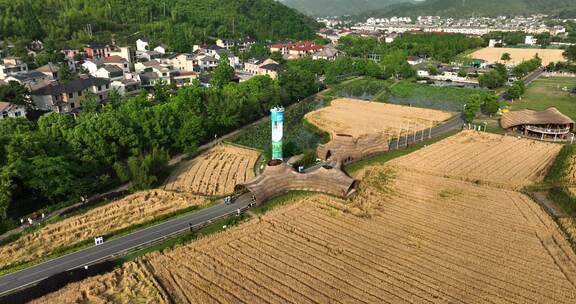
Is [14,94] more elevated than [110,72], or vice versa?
[110,72]

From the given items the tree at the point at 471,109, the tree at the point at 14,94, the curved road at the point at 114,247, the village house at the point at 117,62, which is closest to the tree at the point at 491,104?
the tree at the point at 471,109

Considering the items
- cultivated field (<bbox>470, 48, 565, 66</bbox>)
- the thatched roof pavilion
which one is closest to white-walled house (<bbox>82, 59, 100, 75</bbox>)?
the thatched roof pavilion

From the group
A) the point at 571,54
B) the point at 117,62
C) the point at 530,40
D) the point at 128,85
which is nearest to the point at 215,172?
the point at 128,85

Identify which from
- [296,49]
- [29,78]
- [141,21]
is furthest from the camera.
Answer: [141,21]

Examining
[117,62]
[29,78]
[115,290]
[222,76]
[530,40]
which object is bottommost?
[115,290]

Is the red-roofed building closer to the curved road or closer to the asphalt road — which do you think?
the curved road

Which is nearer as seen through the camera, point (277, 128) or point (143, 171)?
point (143, 171)

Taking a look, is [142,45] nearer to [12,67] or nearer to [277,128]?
[12,67]
